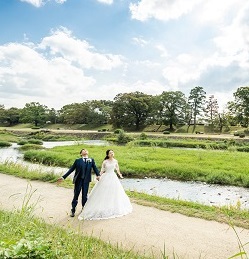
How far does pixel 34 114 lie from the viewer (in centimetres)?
9725

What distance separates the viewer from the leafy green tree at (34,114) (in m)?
96.8

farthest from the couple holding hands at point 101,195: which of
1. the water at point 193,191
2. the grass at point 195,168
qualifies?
the grass at point 195,168

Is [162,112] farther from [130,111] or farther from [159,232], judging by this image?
[159,232]

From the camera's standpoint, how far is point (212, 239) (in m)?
6.85

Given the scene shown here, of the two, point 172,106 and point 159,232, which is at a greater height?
point 172,106

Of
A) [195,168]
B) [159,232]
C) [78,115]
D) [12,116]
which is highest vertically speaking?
[78,115]

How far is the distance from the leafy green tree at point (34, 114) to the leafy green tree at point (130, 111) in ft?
105

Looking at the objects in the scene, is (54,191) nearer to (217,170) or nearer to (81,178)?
(81,178)

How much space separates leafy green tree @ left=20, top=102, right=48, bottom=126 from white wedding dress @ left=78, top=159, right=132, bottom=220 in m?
92.0

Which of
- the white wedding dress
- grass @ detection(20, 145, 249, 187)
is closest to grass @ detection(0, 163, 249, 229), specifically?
the white wedding dress

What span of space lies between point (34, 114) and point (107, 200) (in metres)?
93.7

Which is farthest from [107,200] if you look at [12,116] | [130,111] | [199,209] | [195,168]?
[12,116]

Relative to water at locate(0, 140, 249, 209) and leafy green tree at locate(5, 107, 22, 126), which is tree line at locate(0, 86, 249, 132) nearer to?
leafy green tree at locate(5, 107, 22, 126)

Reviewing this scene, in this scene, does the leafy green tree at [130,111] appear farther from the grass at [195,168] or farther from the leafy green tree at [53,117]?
the grass at [195,168]
